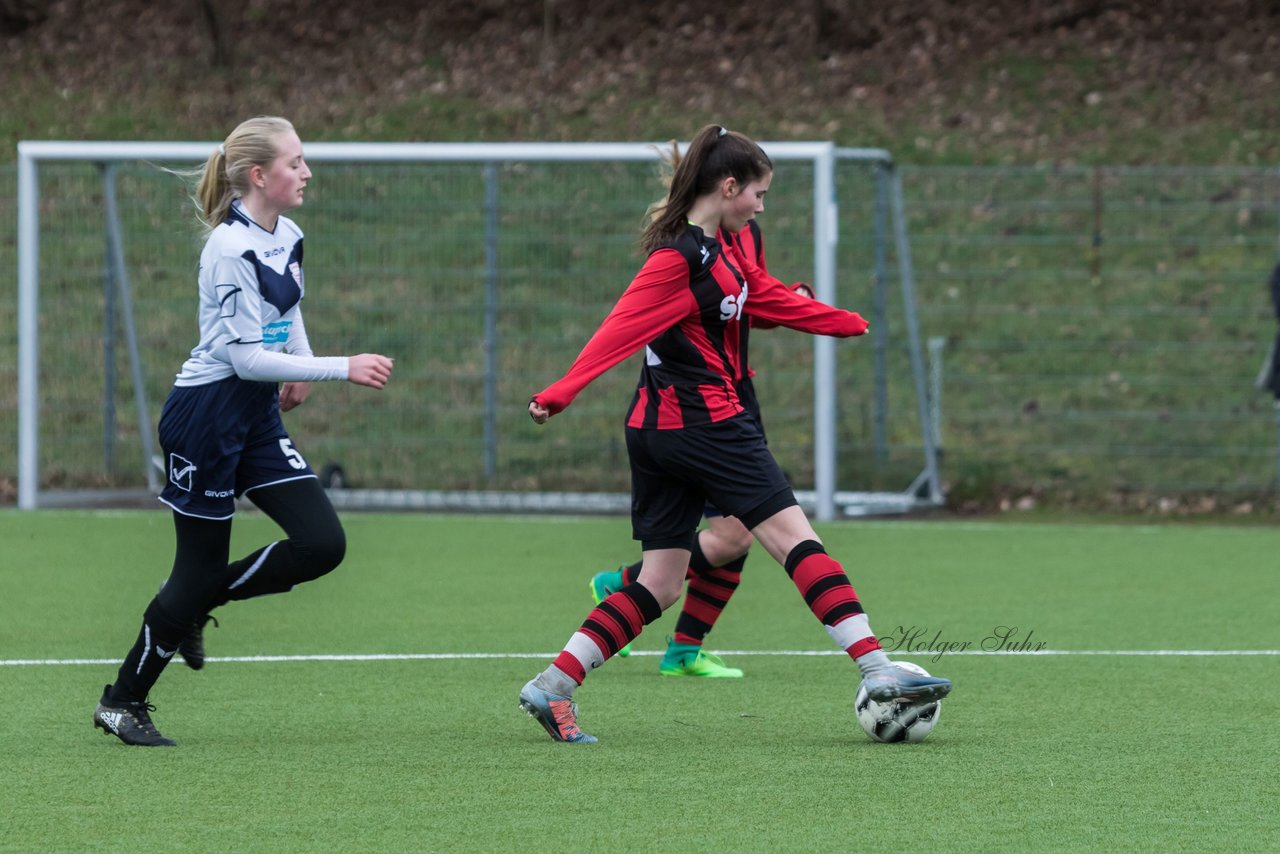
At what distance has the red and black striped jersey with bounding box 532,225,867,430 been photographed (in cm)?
514

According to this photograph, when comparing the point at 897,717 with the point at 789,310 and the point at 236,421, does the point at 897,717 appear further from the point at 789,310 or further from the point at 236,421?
the point at 236,421

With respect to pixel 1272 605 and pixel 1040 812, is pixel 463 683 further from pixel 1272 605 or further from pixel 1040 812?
pixel 1272 605

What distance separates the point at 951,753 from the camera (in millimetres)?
5004

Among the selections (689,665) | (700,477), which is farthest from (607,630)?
(689,665)

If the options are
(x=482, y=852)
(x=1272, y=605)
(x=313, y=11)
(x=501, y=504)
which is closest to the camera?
(x=482, y=852)

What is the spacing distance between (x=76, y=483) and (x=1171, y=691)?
9311mm

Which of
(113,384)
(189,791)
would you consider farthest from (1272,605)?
(113,384)

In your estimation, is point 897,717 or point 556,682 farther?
point 556,682

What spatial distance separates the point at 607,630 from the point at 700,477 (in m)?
0.49

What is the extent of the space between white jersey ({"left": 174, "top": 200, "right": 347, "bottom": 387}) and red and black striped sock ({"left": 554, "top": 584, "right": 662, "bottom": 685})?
99cm

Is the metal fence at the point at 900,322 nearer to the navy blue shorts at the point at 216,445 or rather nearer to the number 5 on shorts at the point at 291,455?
the number 5 on shorts at the point at 291,455

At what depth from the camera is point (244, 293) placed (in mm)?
4992

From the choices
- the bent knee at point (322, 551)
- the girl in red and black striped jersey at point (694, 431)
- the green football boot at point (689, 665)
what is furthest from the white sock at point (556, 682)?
the green football boot at point (689, 665)

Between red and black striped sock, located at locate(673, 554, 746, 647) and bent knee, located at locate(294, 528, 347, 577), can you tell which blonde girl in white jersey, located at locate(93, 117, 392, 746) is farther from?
red and black striped sock, located at locate(673, 554, 746, 647)
